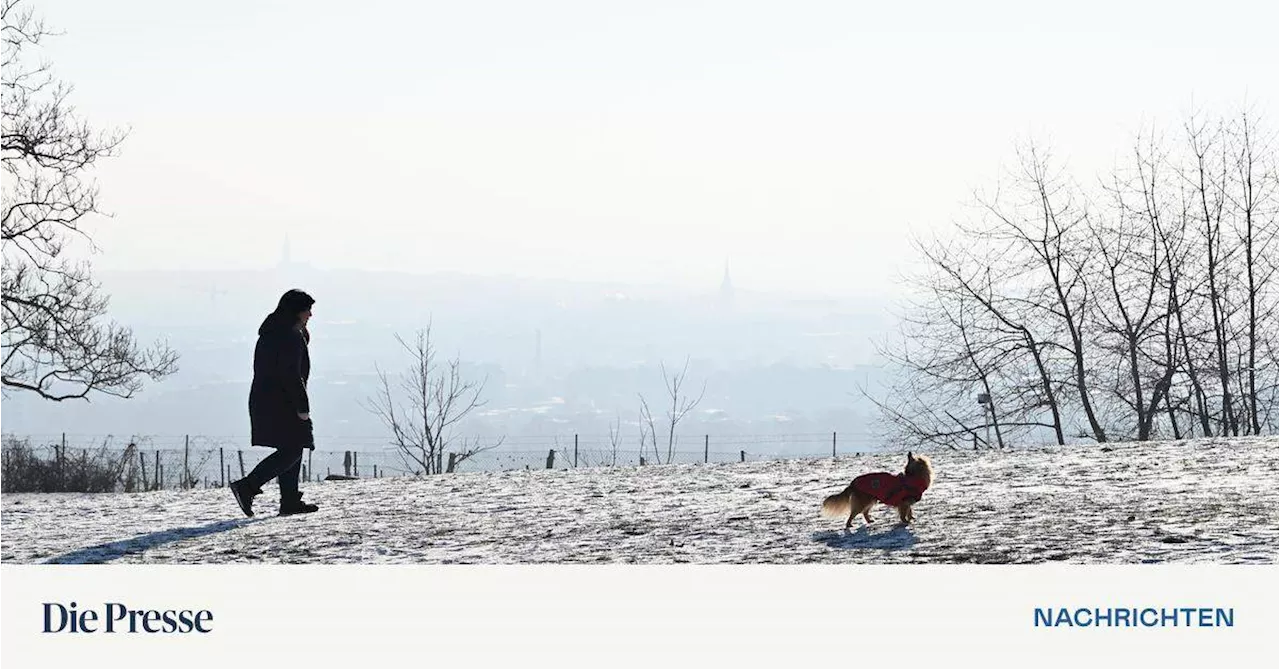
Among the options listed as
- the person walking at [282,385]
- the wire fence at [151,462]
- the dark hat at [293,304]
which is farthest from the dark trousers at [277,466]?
the wire fence at [151,462]

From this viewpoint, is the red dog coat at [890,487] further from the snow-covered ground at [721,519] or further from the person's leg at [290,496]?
the person's leg at [290,496]

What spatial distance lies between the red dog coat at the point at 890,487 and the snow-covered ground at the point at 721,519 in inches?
9.2

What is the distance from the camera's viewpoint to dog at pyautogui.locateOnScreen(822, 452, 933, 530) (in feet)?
34.0

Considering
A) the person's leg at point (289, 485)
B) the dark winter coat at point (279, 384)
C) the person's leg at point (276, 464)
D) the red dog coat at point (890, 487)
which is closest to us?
the red dog coat at point (890, 487)

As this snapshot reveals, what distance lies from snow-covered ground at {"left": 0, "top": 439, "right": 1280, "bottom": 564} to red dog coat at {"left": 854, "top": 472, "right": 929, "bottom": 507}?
0.23 meters

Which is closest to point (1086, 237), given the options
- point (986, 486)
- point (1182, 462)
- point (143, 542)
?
point (1182, 462)

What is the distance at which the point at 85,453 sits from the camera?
28.3 meters

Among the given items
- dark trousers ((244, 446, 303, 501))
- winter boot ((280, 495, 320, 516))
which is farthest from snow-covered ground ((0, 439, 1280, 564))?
dark trousers ((244, 446, 303, 501))

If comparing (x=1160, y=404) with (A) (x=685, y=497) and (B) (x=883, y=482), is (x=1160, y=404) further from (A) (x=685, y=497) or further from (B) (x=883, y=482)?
(B) (x=883, y=482)

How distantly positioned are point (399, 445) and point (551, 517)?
88.8ft

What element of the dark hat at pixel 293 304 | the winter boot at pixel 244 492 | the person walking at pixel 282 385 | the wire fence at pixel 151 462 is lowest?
the wire fence at pixel 151 462

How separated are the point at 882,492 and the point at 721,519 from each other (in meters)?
1.91

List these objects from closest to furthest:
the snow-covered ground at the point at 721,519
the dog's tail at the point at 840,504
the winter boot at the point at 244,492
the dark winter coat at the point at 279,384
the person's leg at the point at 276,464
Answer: the snow-covered ground at the point at 721,519, the dog's tail at the point at 840,504, the dark winter coat at the point at 279,384, the person's leg at the point at 276,464, the winter boot at the point at 244,492

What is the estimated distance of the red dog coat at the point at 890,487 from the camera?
10367 mm
